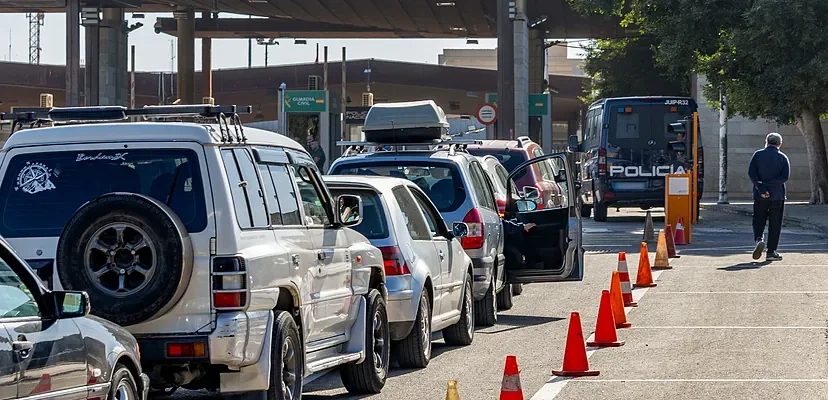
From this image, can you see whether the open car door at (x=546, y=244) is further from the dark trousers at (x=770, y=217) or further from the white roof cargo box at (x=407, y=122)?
the dark trousers at (x=770, y=217)

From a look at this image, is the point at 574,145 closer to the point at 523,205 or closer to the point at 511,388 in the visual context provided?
the point at 523,205

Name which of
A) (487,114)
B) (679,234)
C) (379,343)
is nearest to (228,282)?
(379,343)

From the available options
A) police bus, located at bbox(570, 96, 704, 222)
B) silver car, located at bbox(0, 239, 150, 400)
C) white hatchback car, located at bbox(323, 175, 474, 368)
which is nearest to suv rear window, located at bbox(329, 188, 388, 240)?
white hatchback car, located at bbox(323, 175, 474, 368)

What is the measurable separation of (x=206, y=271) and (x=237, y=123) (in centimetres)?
111

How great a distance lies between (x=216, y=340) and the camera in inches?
310

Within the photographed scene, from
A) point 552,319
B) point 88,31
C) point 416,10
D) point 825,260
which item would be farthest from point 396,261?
point 416,10

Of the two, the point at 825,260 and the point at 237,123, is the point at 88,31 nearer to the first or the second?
the point at 825,260

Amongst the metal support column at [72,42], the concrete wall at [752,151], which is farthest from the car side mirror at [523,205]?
the concrete wall at [752,151]

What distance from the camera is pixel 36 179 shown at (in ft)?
27.4

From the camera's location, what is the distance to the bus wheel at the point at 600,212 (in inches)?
1356

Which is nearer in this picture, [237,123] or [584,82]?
[237,123]

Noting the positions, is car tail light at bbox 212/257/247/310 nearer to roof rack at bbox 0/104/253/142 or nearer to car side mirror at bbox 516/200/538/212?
roof rack at bbox 0/104/253/142

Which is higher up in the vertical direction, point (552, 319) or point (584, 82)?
point (584, 82)

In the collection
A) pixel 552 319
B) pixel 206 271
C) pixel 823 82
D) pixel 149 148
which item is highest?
pixel 823 82
